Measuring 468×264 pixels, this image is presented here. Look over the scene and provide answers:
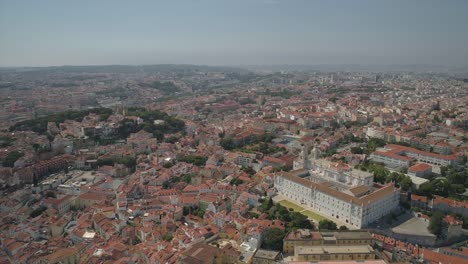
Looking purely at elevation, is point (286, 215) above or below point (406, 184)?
below

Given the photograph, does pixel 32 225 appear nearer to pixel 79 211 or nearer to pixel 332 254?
pixel 79 211

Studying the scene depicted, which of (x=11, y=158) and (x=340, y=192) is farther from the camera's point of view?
(x=11, y=158)

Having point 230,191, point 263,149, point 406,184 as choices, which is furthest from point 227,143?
point 406,184

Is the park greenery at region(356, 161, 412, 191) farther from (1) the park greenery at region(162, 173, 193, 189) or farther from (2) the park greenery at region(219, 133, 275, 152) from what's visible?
(1) the park greenery at region(162, 173, 193, 189)

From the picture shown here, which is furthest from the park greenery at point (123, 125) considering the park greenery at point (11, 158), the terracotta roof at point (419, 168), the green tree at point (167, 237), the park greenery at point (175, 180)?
the terracotta roof at point (419, 168)

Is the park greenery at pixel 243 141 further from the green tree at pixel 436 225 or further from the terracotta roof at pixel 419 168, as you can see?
the green tree at pixel 436 225

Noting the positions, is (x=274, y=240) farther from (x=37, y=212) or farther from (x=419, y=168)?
(x=419, y=168)

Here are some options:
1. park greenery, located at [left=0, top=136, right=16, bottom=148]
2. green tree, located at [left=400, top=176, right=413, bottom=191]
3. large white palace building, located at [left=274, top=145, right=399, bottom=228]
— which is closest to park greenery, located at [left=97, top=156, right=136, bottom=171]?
park greenery, located at [left=0, top=136, right=16, bottom=148]
